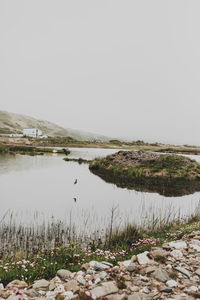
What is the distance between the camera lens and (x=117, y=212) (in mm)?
10328

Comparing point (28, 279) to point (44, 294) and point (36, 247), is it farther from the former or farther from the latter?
point (36, 247)

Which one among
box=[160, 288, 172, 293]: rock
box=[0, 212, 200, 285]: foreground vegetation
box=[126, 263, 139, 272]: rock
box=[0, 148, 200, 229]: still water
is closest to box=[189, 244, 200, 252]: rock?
box=[0, 212, 200, 285]: foreground vegetation

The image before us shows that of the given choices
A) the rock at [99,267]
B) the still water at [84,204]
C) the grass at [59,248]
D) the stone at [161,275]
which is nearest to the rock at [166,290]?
the stone at [161,275]

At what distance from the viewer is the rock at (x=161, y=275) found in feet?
12.0

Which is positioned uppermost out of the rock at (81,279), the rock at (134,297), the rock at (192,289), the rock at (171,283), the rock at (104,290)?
the rock at (134,297)

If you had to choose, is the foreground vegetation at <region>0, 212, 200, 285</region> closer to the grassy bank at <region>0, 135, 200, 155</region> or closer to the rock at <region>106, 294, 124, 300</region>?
the rock at <region>106, 294, 124, 300</region>

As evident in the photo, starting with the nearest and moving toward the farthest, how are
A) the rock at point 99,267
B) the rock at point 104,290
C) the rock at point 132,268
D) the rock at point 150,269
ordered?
the rock at point 104,290 → the rock at point 150,269 → the rock at point 132,268 → the rock at point 99,267

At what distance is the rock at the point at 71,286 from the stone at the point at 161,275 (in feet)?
5.17

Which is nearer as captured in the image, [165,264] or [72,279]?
[72,279]

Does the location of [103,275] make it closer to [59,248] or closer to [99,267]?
[99,267]

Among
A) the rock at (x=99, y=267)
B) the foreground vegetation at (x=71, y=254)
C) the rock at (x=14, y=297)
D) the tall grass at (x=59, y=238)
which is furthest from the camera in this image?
the tall grass at (x=59, y=238)

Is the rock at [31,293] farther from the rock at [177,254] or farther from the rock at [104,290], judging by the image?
the rock at [177,254]

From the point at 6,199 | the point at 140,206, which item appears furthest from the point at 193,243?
the point at 6,199

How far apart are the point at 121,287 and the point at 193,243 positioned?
3.32 metres
